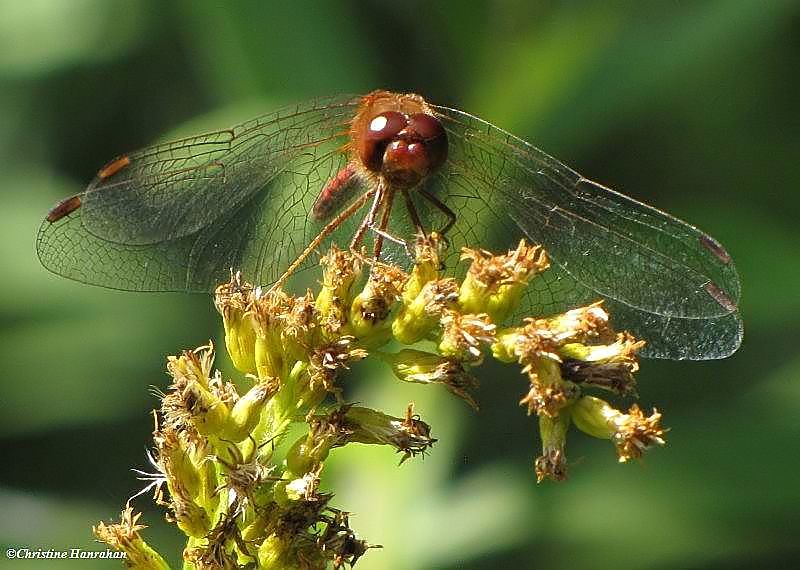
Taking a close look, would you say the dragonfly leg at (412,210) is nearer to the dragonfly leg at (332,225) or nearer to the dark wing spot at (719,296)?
the dragonfly leg at (332,225)

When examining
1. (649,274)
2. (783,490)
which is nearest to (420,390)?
(649,274)

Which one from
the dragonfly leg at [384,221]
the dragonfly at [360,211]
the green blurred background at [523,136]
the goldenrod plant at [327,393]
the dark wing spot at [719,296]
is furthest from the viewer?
the green blurred background at [523,136]

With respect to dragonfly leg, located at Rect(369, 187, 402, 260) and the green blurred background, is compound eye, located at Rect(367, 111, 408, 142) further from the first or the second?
the green blurred background

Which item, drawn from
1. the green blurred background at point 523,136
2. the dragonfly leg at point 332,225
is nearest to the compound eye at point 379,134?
the dragonfly leg at point 332,225

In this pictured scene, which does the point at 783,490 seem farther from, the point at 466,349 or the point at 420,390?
the point at 466,349

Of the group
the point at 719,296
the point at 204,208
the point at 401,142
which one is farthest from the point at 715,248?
→ the point at 204,208

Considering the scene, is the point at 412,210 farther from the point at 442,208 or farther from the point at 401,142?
the point at 401,142

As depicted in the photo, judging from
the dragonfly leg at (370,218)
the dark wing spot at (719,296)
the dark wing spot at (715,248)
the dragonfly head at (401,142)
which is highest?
the dragonfly head at (401,142)
